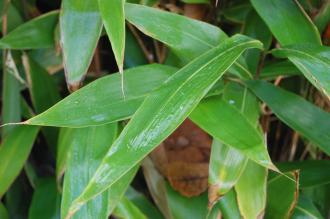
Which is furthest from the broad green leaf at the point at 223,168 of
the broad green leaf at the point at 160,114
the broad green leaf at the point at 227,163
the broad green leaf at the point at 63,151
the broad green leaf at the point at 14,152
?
the broad green leaf at the point at 14,152

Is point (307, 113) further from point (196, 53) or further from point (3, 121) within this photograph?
point (3, 121)

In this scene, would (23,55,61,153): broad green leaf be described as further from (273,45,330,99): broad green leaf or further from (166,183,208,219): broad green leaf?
(273,45,330,99): broad green leaf

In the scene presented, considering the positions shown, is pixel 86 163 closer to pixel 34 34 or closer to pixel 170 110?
pixel 170 110

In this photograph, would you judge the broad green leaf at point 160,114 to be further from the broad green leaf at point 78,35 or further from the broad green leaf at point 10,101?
the broad green leaf at point 10,101

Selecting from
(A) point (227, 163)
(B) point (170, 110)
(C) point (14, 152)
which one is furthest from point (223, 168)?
(C) point (14, 152)

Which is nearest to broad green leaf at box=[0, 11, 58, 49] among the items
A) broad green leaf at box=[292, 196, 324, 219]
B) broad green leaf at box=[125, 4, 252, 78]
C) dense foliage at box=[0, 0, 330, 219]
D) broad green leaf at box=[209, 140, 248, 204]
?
dense foliage at box=[0, 0, 330, 219]

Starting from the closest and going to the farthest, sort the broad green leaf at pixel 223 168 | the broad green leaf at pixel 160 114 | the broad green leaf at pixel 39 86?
the broad green leaf at pixel 160 114 < the broad green leaf at pixel 223 168 < the broad green leaf at pixel 39 86
